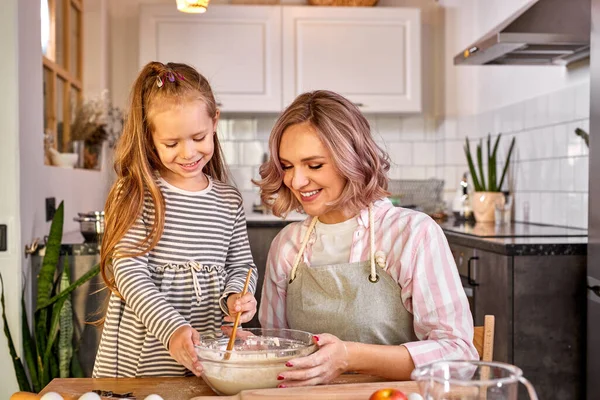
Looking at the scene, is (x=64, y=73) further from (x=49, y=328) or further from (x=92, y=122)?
(x=49, y=328)

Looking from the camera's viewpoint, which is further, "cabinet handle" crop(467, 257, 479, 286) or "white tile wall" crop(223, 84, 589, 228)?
"white tile wall" crop(223, 84, 589, 228)

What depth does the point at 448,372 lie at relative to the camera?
0.97 m

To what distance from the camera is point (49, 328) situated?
3.06 metres

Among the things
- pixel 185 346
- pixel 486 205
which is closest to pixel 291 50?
pixel 486 205

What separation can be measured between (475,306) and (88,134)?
95.9 inches

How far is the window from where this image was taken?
4043 millimetres

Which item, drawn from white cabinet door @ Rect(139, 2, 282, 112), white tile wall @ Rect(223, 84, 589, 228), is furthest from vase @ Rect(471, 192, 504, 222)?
white cabinet door @ Rect(139, 2, 282, 112)

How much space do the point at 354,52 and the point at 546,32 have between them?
199 centimetres

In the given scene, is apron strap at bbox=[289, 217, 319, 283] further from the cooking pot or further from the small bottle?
the small bottle

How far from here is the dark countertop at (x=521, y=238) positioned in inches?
113

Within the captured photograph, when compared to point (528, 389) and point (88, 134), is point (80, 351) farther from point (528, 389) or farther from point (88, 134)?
point (528, 389)

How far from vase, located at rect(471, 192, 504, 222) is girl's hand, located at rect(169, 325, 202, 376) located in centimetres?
299

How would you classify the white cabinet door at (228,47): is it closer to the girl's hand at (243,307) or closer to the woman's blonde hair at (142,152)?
the woman's blonde hair at (142,152)

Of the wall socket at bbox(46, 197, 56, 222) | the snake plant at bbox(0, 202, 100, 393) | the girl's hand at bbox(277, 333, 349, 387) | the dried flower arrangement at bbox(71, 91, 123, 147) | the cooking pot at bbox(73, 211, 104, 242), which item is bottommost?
the snake plant at bbox(0, 202, 100, 393)
